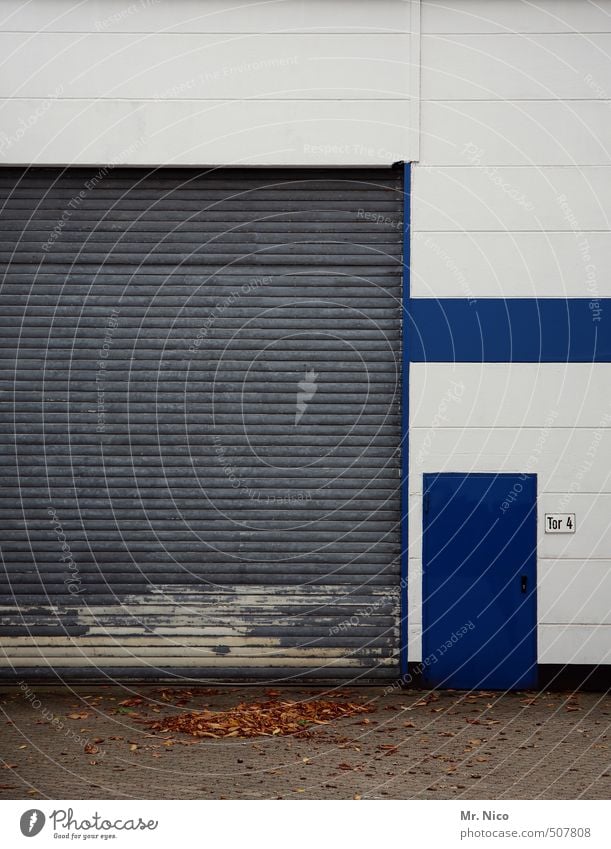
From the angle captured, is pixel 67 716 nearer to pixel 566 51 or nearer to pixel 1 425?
pixel 1 425

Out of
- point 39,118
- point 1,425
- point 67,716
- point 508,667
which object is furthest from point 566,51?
point 67,716

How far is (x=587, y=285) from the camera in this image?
9219 mm

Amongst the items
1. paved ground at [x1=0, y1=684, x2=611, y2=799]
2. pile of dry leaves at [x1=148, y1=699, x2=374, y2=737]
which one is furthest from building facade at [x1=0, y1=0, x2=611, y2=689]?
pile of dry leaves at [x1=148, y1=699, x2=374, y2=737]

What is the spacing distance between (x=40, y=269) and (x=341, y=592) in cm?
412

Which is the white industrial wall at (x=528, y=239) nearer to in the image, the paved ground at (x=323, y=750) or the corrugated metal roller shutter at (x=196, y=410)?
the corrugated metal roller shutter at (x=196, y=410)

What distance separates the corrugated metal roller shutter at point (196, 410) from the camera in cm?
938

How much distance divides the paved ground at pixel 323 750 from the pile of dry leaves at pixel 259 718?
0.53ft

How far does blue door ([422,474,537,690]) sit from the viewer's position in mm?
9211

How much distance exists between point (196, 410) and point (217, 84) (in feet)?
9.82

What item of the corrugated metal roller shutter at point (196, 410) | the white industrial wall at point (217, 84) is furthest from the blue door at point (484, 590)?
the white industrial wall at point (217, 84)

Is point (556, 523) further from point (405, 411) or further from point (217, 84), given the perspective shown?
point (217, 84)

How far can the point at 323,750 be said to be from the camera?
24.3 feet

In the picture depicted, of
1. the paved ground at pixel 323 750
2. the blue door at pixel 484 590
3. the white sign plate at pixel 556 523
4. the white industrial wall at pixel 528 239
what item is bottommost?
the paved ground at pixel 323 750

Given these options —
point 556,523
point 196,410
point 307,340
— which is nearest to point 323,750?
point 556,523
